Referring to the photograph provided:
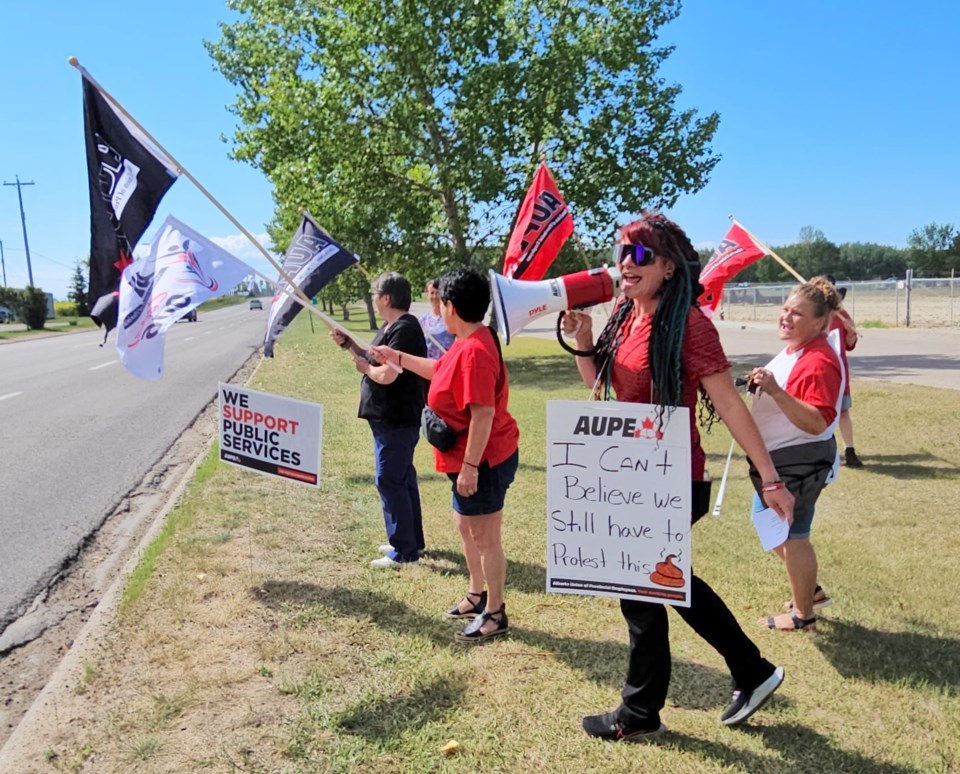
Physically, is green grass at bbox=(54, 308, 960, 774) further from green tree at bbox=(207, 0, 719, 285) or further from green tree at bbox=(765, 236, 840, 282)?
green tree at bbox=(765, 236, 840, 282)

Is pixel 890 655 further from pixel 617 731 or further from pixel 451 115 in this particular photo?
pixel 451 115

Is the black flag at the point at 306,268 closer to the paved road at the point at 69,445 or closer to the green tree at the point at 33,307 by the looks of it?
the paved road at the point at 69,445

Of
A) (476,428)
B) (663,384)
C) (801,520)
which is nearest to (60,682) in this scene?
(476,428)

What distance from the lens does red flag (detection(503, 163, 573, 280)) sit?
14.7 ft

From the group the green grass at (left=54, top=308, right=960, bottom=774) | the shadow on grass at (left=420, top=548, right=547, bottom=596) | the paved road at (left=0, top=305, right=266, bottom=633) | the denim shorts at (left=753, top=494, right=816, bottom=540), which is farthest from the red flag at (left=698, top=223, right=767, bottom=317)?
the paved road at (left=0, top=305, right=266, bottom=633)

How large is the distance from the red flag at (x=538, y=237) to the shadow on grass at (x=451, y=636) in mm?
1955

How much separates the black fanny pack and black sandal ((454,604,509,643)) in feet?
2.96

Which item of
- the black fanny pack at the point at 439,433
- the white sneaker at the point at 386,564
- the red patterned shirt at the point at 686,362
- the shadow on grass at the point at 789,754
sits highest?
the red patterned shirt at the point at 686,362

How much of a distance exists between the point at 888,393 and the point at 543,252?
28.5 feet

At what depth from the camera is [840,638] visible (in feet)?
12.6

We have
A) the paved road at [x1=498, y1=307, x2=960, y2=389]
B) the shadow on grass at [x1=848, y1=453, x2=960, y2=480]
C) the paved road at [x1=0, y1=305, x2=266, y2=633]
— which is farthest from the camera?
the paved road at [x1=498, y1=307, x2=960, y2=389]

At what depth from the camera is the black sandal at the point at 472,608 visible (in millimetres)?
4142

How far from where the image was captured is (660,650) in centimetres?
290

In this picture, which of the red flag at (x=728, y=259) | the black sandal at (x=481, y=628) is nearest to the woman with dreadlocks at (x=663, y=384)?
the black sandal at (x=481, y=628)
